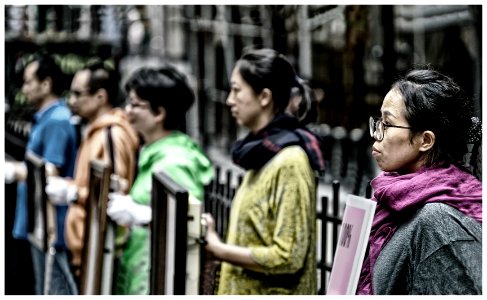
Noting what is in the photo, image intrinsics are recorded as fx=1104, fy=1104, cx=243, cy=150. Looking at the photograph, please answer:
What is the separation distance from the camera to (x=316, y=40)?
13.1m

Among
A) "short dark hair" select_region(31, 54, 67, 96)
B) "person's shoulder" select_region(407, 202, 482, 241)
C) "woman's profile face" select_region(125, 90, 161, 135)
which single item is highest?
"short dark hair" select_region(31, 54, 67, 96)

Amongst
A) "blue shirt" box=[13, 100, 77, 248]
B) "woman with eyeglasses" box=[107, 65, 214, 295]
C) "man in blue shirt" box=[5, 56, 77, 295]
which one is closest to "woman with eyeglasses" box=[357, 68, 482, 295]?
"woman with eyeglasses" box=[107, 65, 214, 295]

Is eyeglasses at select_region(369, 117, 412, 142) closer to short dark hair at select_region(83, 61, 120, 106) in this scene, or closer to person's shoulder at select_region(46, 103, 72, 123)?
short dark hair at select_region(83, 61, 120, 106)

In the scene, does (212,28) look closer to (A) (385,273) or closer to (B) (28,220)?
(B) (28,220)

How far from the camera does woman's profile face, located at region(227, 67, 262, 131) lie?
4.64m

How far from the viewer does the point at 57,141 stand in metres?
7.16

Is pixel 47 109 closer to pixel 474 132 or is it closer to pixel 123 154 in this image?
pixel 123 154

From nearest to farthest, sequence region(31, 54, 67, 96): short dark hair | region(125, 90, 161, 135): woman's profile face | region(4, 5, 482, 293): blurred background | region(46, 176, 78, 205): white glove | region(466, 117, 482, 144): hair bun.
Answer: region(466, 117, 482, 144): hair bun
region(125, 90, 161, 135): woman's profile face
region(46, 176, 78, 205): white glove
region(31, 54, 67, 96): short dark hair
region(4, 5, 482, 293): blurred background

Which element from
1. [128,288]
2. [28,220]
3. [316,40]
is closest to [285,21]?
[316,40]

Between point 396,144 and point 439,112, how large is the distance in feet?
0.50

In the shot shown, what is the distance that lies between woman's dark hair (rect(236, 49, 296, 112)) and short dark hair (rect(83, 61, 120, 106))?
2598mm

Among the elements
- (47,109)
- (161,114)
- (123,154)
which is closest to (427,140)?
(161,114)

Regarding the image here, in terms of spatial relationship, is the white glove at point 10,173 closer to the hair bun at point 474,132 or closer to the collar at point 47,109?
the collar at point 47,109

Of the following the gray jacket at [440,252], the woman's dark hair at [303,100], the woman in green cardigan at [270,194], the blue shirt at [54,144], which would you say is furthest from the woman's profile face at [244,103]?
the blue shirt at [54,144]
